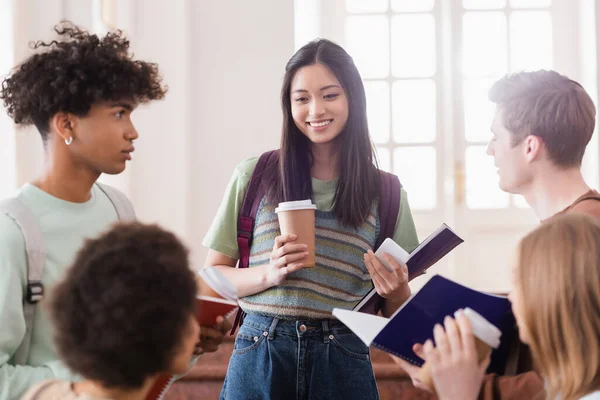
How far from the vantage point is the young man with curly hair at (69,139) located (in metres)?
1.58

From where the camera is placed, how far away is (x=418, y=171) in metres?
5.14

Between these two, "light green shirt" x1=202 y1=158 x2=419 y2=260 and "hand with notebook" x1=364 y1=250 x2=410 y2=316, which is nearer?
"hand with notebook" x1=364 y1=250 x2=410 y2=316

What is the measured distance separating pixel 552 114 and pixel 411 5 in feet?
11.0

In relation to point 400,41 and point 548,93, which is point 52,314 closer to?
point 548,93

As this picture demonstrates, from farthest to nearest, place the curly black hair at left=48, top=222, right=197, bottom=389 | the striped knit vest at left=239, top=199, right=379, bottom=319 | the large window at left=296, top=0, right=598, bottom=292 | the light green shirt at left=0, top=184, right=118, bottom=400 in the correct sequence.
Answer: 1. the large window at left=296, top=0, right=598, bottom=292
2. the striped knit vest at left=239, top=199, right=379, bottom=319
3. the light green shirt at left=0, top=184, right=118, bottom=400
4. the curly black hair at left=48, top=222, right=197, bottom=389

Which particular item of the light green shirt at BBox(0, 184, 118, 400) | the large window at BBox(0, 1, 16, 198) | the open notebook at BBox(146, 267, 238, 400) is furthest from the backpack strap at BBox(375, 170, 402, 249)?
the large window at BBox(0, 1, 16, 198)

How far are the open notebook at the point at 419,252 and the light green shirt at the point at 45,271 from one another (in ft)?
2.30

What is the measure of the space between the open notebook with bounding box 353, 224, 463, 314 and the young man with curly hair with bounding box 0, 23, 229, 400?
1.44 feet

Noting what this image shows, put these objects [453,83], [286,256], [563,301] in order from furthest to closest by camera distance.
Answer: [453,83] < [286,256] < [563,301]

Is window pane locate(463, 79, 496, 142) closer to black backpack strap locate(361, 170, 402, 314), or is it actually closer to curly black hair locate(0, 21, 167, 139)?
black backpack strap locate(361, 170, 402, 314)

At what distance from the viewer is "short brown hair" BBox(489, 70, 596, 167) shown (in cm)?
200

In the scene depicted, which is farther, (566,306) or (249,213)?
(249,213)

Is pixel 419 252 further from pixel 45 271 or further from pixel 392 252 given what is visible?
pixel 45 271

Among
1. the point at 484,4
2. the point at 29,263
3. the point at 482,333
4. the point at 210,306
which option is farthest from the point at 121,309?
the point at 484,4
